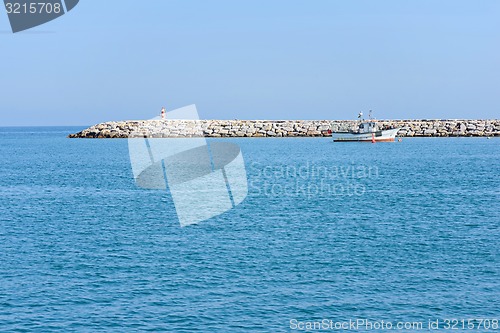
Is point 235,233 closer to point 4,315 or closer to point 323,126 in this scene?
point 4,315

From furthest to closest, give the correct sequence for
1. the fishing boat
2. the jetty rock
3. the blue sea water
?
the jetty rock < the fishing boat < the blue sea water

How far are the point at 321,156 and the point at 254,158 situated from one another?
9.55 metres

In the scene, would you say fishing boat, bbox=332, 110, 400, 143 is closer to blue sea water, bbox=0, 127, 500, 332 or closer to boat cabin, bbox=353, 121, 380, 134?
boat cabin, bbox=353, 121, 380, 134

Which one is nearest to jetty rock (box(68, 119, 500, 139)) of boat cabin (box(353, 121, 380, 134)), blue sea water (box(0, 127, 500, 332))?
boat cabin (box(353, 121, 380, 134))

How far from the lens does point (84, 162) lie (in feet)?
284

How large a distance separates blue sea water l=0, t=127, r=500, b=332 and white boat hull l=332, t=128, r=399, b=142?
68031 mm

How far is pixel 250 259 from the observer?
2838 cm

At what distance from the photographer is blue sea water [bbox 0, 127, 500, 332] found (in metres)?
21.3

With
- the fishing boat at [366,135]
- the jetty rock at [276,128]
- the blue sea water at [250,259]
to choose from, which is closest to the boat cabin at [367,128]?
the fishing boat at [366,135]

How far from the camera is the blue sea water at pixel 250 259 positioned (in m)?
21.3

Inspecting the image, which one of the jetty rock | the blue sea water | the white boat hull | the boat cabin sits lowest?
the jetty rock

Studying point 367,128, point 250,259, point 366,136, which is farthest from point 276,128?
point 250,259

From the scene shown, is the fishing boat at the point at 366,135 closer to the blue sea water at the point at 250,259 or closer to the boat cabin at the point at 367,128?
the boat cabin at the point at 367,128

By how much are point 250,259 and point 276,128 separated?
128419mm
